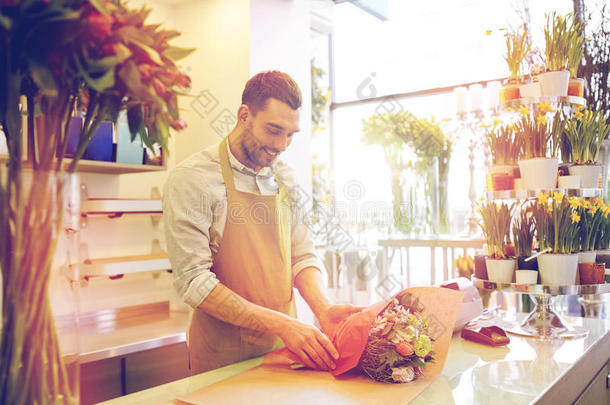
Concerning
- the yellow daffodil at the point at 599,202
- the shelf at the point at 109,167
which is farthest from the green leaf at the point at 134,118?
the shelf at the point at 109,167

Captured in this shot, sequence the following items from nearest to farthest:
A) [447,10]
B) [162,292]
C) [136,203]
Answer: [136,203], [162,292], [447,10]

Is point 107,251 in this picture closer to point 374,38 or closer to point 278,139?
point 278,139

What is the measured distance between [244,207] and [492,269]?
915 mm

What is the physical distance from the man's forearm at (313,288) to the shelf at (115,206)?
4.27 ft

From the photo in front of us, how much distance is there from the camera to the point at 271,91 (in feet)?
5.24

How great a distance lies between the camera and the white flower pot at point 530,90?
1885mm

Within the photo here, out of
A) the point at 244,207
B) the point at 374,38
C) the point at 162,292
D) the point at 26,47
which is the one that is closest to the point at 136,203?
the point at 162,292

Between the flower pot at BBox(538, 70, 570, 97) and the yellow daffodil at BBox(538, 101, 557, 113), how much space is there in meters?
0.05

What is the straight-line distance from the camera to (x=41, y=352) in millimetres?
658

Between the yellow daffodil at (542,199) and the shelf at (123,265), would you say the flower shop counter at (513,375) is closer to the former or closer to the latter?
the yellow daffodil at (542,199)

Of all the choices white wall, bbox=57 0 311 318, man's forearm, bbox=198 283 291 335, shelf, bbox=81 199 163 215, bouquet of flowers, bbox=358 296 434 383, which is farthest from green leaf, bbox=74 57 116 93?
white wall, bbox=57 0 311 318

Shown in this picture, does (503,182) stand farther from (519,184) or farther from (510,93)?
(510,93)

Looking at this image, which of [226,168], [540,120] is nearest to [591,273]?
[540,120]

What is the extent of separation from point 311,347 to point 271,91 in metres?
0.80
